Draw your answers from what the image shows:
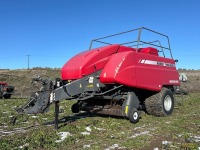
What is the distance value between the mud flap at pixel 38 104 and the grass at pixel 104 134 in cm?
49

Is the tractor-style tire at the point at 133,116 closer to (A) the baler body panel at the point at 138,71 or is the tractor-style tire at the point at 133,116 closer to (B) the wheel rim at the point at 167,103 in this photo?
(A) the baler body panel at the point at 138,71

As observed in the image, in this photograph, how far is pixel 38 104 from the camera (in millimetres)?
7734

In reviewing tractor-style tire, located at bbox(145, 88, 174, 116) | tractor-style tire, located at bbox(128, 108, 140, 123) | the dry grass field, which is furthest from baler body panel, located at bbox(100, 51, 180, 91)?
the dry grass field

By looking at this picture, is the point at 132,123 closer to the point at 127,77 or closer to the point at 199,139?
the point at 127,77

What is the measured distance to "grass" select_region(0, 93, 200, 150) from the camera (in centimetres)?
614

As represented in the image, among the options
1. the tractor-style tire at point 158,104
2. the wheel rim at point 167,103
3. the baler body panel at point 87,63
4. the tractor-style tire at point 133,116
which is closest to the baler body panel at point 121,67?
the baler body panel at point 87,63

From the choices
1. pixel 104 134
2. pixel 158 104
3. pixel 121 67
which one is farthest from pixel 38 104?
pixel 158 104

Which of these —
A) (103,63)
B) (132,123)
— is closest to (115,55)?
(103,63)

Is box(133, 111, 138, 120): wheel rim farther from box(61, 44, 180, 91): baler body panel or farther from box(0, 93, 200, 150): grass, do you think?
box(61, 44, 180, 91): baler body panel

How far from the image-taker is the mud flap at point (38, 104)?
7.64 m

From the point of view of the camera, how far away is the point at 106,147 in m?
6.02

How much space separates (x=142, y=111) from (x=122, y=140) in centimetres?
410

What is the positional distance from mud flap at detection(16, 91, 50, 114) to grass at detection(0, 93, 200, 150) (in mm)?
489

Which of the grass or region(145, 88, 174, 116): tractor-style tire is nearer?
the grass
